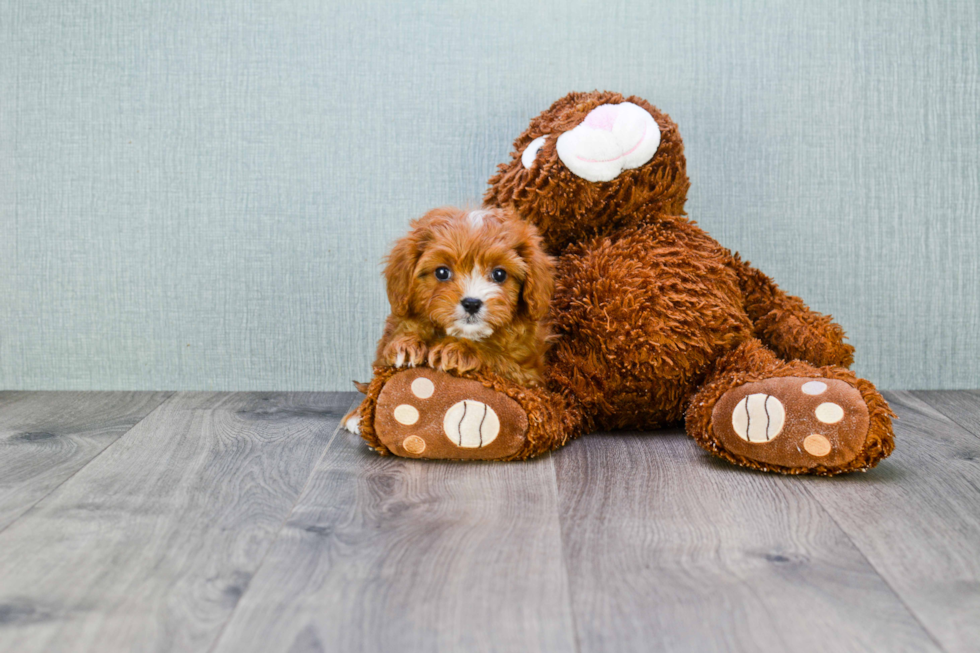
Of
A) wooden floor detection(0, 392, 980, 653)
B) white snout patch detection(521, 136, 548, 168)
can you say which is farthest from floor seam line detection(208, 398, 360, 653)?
white snout patch detection(521, 136, 548, 168)

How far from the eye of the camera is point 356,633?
2.04ft

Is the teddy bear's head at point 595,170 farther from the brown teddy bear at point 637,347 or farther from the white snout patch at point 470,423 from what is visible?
the white snout patch at point 470,423

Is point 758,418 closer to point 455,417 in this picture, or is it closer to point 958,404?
point 455,417

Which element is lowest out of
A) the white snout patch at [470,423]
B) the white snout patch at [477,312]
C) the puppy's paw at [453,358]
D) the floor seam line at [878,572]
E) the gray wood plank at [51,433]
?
the floor seam line at [878,572]

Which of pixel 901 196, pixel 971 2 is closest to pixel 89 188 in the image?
pixel 901 196

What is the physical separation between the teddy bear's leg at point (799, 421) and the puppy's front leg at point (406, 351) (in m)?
A: 0.38

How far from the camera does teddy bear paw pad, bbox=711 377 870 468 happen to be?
3.16ft

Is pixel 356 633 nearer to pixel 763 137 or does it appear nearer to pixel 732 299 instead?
pixel 732 299

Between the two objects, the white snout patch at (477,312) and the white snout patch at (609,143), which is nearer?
the white snout patch at (477,312)

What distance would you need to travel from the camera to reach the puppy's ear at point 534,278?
41.3 inches

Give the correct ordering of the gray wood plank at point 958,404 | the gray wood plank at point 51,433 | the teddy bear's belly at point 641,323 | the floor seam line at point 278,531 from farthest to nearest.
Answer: the gray wood plank at point 958,404 < the teddy bear's belly at point 641,323 < the gray wood plank at point 51,433 < the floor seam line at point 278,531

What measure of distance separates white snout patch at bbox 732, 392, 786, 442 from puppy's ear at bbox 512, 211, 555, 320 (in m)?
0.28

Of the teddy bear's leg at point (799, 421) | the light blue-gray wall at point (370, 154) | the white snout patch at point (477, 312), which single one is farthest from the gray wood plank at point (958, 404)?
the white snout patch at point (477, 312)

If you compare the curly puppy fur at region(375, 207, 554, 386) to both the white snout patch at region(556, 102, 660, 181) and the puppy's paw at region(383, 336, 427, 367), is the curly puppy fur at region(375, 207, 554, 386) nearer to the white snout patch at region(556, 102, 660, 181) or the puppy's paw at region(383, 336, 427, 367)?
the puppy's paw at region(383, 336, 427, 367)
